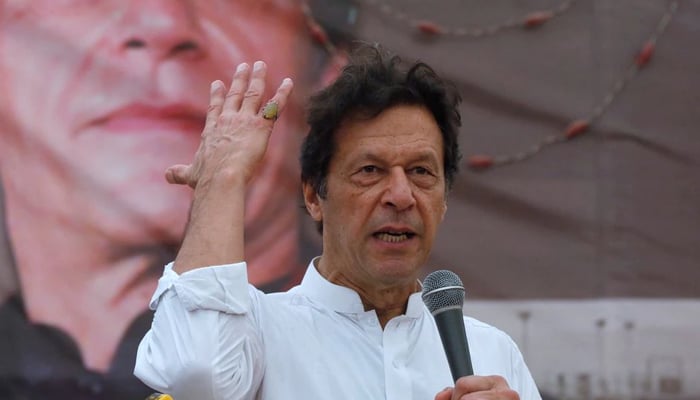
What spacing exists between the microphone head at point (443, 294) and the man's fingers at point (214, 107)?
1.72 feet

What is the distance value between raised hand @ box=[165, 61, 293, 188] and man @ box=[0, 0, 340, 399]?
6.02ft

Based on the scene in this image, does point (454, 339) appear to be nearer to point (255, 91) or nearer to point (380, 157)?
point (380, 157)

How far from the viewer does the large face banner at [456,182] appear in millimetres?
4266

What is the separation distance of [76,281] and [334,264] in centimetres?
190

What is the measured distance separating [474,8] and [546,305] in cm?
108

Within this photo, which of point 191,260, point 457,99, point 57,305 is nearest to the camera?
point 191,260

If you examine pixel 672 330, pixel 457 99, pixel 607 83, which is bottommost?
pixel 672 330

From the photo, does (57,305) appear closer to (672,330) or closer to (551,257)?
(551,257)

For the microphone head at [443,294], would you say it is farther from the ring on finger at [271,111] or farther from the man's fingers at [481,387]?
the ring on finger at [271,111]

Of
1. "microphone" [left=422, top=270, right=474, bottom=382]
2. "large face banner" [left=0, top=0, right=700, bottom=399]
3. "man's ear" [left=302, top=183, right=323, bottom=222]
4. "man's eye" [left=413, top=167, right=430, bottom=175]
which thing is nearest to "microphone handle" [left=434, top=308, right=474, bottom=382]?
"microphone" [left=422, top=270, right=474, bottom=382]

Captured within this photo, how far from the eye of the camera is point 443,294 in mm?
2314

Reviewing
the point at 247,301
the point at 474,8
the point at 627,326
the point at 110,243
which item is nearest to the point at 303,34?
the point at 474,8

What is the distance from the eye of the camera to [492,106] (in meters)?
4.47

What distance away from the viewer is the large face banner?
427 cm
